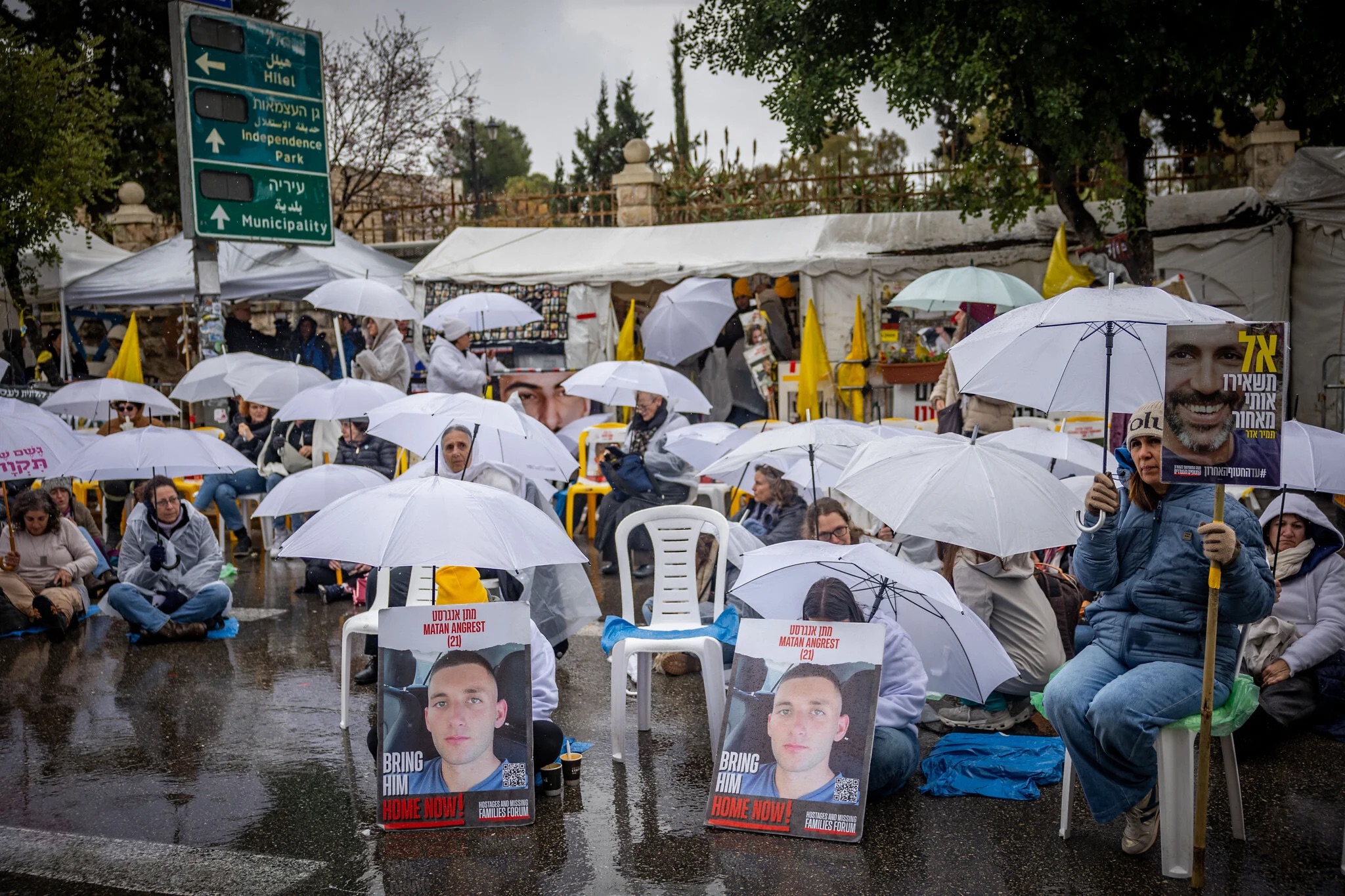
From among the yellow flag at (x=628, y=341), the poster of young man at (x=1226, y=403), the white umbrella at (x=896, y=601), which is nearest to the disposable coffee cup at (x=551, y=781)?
the white umbrella at (x=896, y=601)

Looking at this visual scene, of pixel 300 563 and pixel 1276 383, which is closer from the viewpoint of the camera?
pixel 1276 383

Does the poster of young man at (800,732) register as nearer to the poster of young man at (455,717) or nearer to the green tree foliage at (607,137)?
the poster of young man at (455,717)

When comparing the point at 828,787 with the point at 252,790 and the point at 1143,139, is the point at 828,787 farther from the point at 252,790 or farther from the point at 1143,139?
the point at 1143,139

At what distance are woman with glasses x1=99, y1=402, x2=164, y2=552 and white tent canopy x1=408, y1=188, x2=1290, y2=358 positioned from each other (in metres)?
4.28

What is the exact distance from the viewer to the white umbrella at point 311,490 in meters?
8.71

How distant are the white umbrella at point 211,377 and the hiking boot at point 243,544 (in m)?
1.52

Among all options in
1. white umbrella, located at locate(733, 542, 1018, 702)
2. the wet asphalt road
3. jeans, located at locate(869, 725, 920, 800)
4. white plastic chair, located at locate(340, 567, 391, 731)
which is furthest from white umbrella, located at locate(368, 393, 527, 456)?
jeans, located at locate(869, 725, 920, 800)

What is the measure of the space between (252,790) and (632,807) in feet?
5.83

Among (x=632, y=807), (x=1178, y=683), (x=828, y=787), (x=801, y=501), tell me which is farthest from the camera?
(x=801, y=501)

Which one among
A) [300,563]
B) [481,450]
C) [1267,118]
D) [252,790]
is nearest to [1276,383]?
[252,790]

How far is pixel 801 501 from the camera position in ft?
25.1

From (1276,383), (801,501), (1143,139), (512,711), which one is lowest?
(512,711)

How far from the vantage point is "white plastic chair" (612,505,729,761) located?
5.68m

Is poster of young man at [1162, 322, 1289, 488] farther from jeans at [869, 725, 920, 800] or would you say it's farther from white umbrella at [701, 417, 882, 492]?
white umbrella at [701, 417, 882, 492]
